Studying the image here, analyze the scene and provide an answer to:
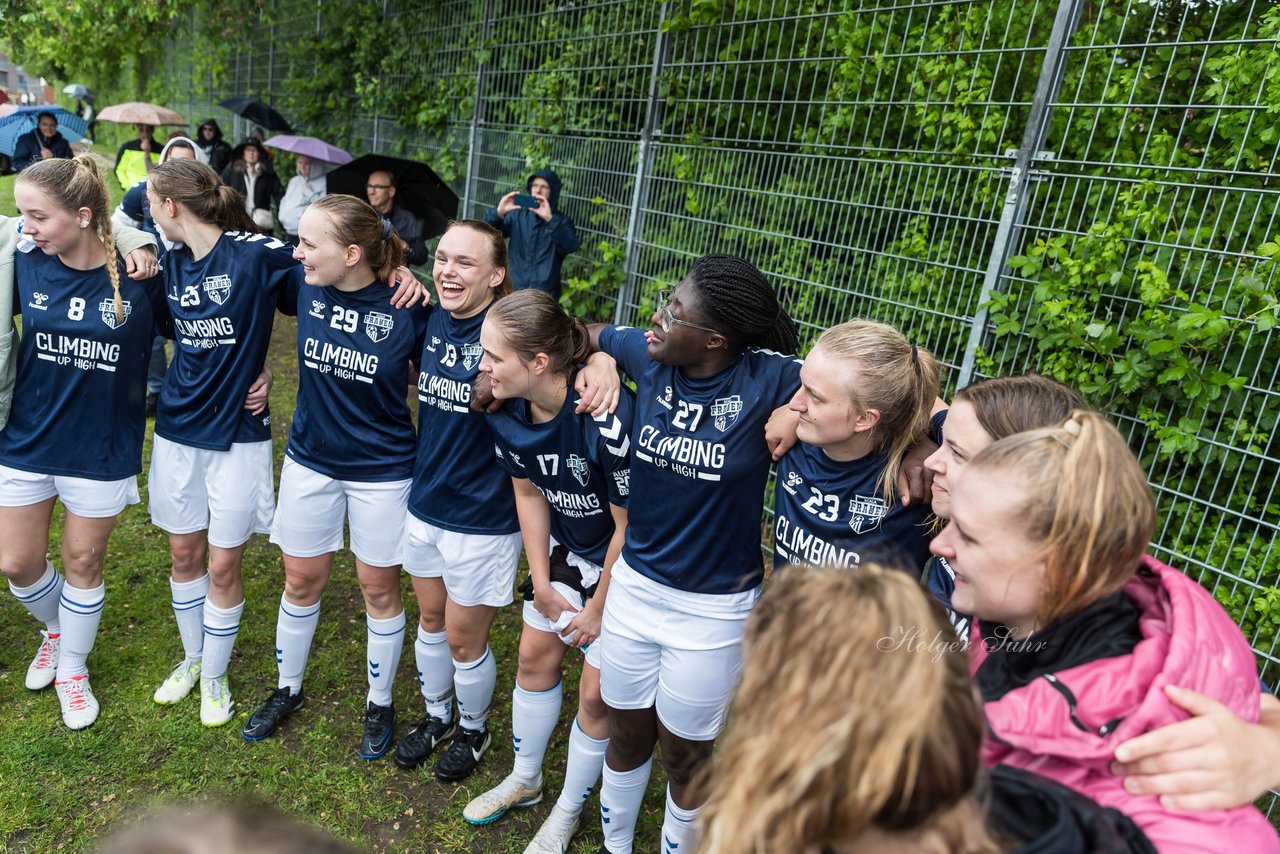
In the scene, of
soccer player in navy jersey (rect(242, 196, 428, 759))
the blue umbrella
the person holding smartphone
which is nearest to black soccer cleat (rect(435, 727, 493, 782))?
soccer player in navy jersey (rect(242, 196, 428, 759))

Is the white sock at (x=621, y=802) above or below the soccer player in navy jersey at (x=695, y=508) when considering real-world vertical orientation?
below

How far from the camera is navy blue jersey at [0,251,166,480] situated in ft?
9.72

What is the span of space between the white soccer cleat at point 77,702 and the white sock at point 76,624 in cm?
3

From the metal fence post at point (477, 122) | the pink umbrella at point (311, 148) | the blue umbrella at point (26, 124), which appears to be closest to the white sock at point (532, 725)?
the metal fence post at point (477, 122)

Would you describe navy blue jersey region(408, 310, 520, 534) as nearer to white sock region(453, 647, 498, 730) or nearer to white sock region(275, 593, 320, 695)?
white sock region(453, 647, 498, 730)

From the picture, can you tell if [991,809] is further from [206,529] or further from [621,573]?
[206,529]

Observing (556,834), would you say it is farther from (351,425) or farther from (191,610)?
(191,610)

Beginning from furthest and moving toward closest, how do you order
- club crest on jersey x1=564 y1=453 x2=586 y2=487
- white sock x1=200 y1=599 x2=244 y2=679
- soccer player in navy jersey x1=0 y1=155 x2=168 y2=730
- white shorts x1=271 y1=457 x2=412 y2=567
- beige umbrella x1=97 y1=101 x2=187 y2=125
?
1. beige umbrella x1=97 y1=101 x2=187 y2=125
2. white sock x1=200 y1=599 x2=244 y2=679
3. white shorts x1=271 y1=457 x2=412 y2=567
4. soccer player in navy jersey x1=0 y1=155 x2=168 y2=730
5. club crest on jersey x1=564 y1=453 x2=586 y2=487

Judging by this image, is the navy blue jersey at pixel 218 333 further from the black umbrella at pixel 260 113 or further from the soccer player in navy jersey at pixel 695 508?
the black umbrella at pixel 260 113

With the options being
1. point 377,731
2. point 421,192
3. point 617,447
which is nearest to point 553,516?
point 617,447

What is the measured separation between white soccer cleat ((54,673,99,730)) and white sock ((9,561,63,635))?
0.26 meters

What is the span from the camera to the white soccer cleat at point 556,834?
276 centimetres

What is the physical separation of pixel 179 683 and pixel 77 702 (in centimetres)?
34

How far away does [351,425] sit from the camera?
302 centimetres
